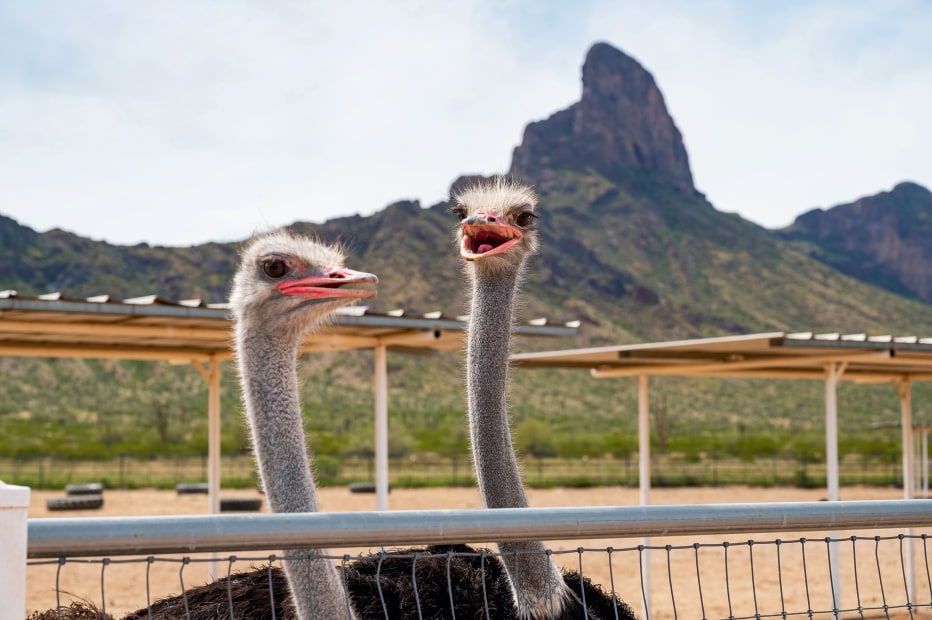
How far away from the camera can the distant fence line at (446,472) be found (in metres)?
32.1

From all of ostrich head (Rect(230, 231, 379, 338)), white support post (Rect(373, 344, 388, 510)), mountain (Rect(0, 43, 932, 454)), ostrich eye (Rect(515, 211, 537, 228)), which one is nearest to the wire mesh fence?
ostrich head (Rect(230, 231, 379, 338))

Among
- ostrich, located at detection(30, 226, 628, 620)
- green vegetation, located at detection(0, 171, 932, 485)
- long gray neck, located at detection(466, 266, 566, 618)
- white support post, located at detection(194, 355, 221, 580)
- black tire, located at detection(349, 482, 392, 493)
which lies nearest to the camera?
ostrich, located at detection(30, 226, 628, 620)

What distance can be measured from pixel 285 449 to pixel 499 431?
31.8 inches

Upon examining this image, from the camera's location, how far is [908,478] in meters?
12.6

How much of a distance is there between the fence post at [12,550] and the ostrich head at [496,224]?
1.93 meters

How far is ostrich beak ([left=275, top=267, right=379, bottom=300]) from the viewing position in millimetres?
3178

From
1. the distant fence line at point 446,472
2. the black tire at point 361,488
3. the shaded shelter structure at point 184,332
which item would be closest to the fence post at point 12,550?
the shaded shelter structure at point 184,332

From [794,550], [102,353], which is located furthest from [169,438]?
[102,353]

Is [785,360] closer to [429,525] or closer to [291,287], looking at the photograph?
[291,287]

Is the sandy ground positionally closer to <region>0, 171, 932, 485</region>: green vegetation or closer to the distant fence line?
the distant fence line

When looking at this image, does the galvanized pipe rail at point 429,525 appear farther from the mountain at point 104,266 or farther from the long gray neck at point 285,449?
the mountain at point 104,266

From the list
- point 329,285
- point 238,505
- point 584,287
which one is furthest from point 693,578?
point 584,287

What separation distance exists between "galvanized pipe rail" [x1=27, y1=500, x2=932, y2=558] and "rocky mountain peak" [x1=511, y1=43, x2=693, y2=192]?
87223 mm

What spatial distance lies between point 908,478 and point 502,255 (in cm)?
1008
